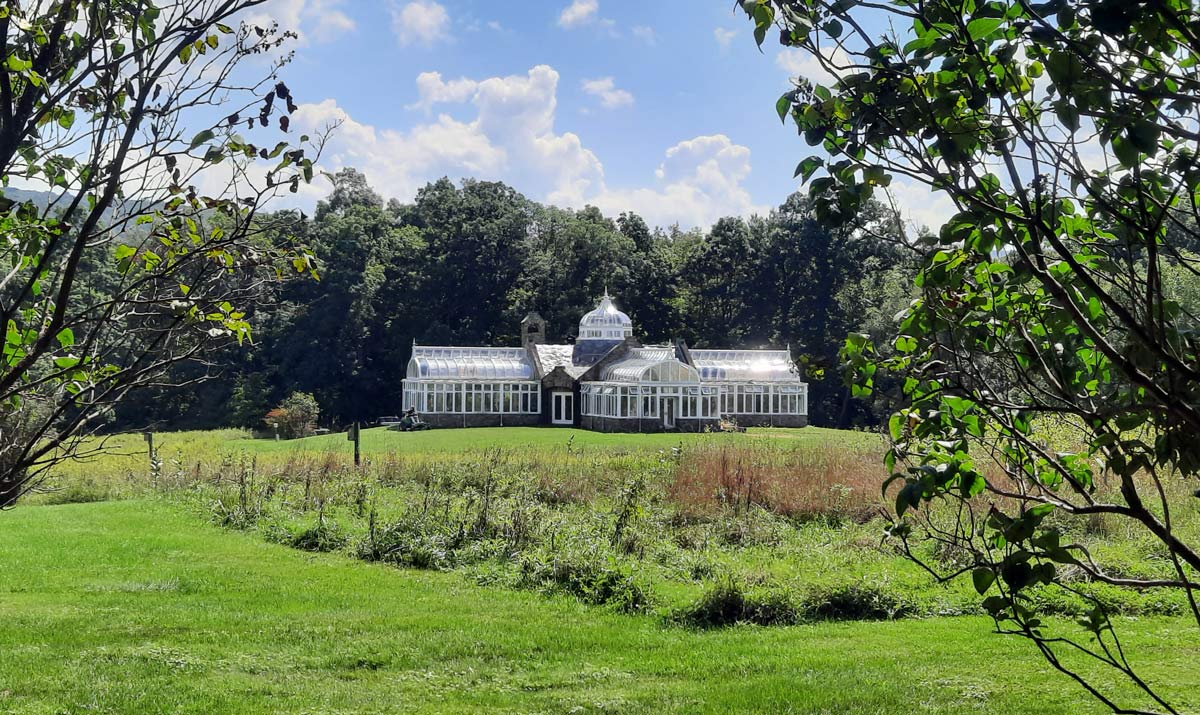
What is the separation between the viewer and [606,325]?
42125mm

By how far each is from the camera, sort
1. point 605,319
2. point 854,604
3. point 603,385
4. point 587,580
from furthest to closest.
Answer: point 605,319, point 603,385, point 587,580, point 854,604

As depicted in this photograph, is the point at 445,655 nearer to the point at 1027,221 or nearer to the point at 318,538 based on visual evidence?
the point at 318,538

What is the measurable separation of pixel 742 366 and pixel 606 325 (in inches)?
237

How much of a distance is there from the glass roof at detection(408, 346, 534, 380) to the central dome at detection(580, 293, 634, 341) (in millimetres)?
3073

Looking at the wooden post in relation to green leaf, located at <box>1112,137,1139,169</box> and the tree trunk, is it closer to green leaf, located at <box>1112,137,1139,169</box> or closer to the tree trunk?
the tree trunk

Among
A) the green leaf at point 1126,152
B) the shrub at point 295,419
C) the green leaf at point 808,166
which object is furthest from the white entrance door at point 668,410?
the green leaf at point 1126,152

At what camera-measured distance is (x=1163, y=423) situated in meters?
2.23

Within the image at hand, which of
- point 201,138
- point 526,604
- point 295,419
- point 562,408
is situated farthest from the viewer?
point 562,408

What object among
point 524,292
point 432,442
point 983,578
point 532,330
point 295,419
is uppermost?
point 524,292

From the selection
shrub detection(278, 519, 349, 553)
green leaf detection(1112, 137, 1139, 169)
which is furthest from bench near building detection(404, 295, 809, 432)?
green leaf detection(1112, 137, 1139, 169)

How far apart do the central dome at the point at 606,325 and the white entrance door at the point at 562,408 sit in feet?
11.2

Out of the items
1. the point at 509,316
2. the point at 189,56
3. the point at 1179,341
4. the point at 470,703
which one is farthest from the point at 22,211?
the point at 509,316

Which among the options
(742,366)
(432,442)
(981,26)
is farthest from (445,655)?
(742,366)

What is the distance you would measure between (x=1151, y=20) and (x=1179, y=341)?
29.3 inches
